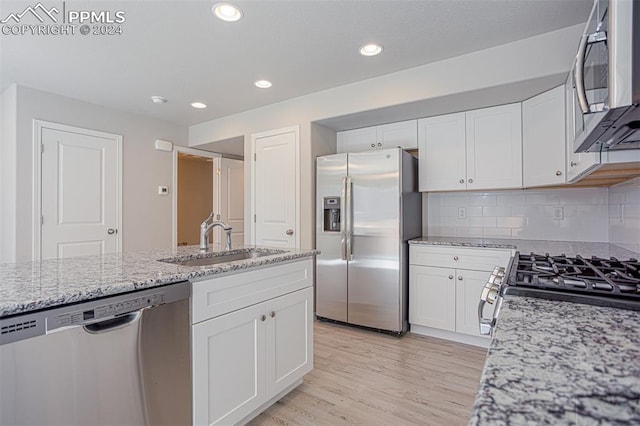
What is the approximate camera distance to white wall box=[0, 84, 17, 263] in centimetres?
313

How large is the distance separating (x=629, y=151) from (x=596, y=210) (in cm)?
183

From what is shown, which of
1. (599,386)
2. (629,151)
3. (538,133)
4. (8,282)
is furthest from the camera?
(538,133)

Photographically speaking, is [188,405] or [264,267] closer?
[188,405]

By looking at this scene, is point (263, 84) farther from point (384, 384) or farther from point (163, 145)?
point (384, 384)

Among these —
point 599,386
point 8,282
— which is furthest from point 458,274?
point 8,282

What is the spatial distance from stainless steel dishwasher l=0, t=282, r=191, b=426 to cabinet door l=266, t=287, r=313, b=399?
0.52 metres

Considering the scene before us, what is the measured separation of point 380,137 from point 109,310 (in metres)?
3.04

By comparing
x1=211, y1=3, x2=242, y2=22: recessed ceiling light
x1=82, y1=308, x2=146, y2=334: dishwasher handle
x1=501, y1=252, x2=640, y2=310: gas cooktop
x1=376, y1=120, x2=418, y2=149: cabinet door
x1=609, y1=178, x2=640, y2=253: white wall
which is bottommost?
x1=82, y1=308, x2=146, y2=334: dishwasher handle

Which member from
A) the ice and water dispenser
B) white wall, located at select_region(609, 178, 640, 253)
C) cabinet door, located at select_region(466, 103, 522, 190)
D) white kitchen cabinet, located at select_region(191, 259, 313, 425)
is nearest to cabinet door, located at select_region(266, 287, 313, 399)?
white kitchen cabinet, located at select_region(191, 259, 313, 425)

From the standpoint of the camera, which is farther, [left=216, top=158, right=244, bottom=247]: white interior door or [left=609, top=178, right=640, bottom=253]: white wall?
[left=216, top=158, right=244, bottom=247]: white interior door

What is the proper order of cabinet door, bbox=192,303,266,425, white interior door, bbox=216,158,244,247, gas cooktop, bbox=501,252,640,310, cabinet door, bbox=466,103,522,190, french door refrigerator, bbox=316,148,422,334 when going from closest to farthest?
gas cooktop, bbox=501,252,640,310 < cabinet door, bbox=192,303,266,425 < cabinet door, bbox=466,103,522,190 < french door refrigerator, bbox=316,148,422,334 < white interior door, bbox=216,158,244,247

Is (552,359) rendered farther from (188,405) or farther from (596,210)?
(596,210)

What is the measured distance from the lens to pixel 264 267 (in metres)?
1.81

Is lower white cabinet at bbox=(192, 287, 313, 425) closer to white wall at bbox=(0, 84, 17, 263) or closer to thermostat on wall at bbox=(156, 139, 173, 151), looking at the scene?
white wall at bbox=(0, 84, 17, 263)
